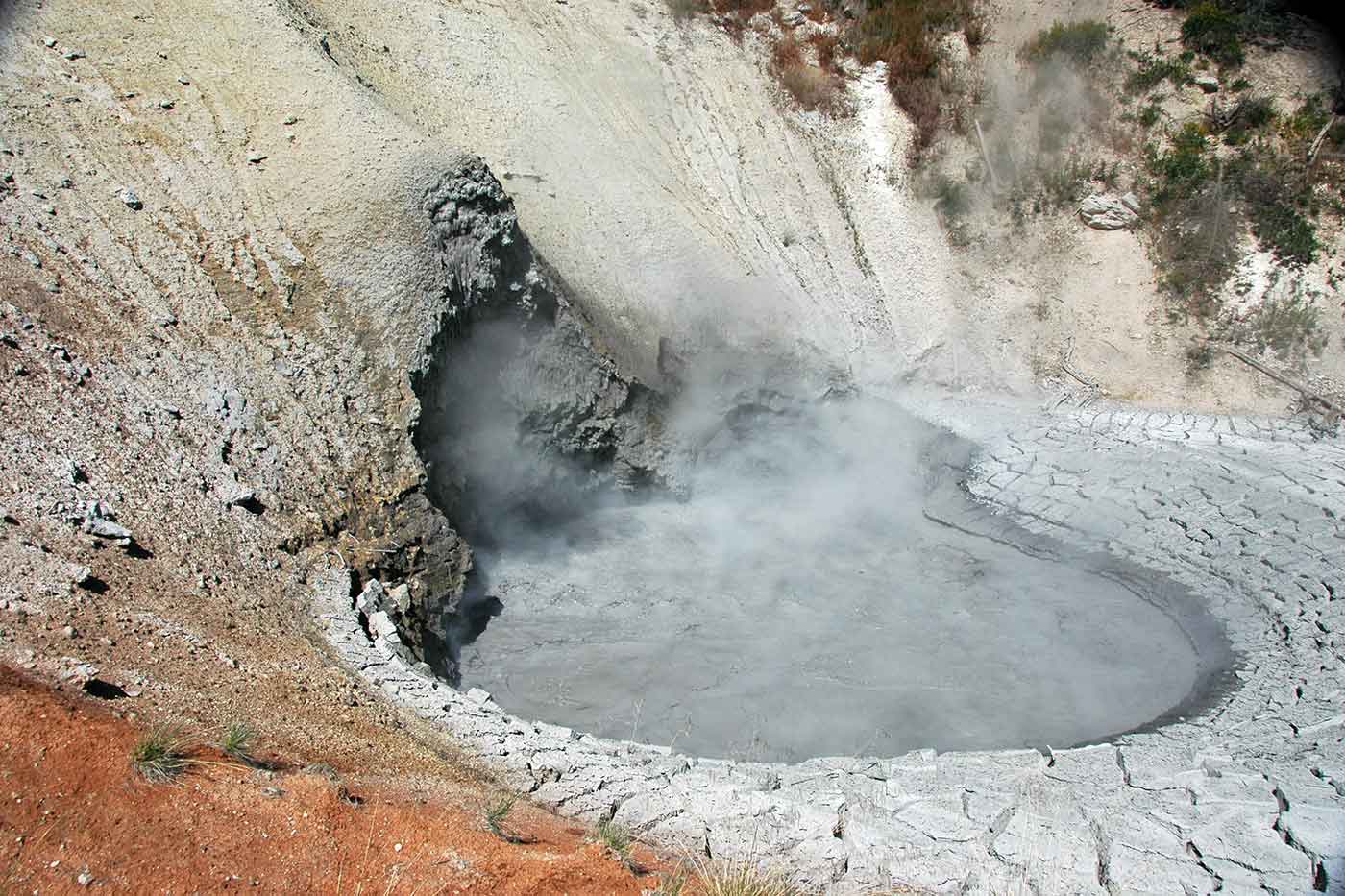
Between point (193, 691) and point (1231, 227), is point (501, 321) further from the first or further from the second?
point (1231, 227)

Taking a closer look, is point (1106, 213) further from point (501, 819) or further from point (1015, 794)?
point (501, 819)

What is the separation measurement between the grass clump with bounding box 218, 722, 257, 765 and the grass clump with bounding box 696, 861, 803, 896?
5.64 ft

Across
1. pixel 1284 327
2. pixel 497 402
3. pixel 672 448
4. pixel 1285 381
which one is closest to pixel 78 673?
pixel 497 402

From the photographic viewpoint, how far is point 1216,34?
12406 millimetres

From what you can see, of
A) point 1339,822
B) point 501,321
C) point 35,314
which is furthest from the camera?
point 501,321

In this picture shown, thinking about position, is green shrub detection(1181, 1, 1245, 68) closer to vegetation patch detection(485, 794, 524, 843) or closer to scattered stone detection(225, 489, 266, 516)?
scattered stone detection(225, 489, 266, 516)

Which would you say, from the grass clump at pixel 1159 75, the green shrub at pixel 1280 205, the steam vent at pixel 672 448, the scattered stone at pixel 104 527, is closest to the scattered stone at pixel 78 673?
the steam vent at pixel 672 448

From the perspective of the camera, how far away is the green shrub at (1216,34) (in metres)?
12.3

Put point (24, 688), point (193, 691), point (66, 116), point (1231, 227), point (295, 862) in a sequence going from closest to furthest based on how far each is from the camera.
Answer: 1. point (295, 862)
2. point (24, 688)
3. point (193, 691)
4. point (66, 116)
5. point (1231, 227)

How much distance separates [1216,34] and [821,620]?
1036 cm

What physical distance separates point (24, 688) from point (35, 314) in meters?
3.09

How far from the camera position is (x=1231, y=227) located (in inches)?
453

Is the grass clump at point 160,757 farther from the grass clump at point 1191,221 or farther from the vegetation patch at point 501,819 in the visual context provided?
the grass clump at point 1191,221

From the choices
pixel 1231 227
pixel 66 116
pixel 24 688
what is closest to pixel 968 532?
pixel 1231 227
